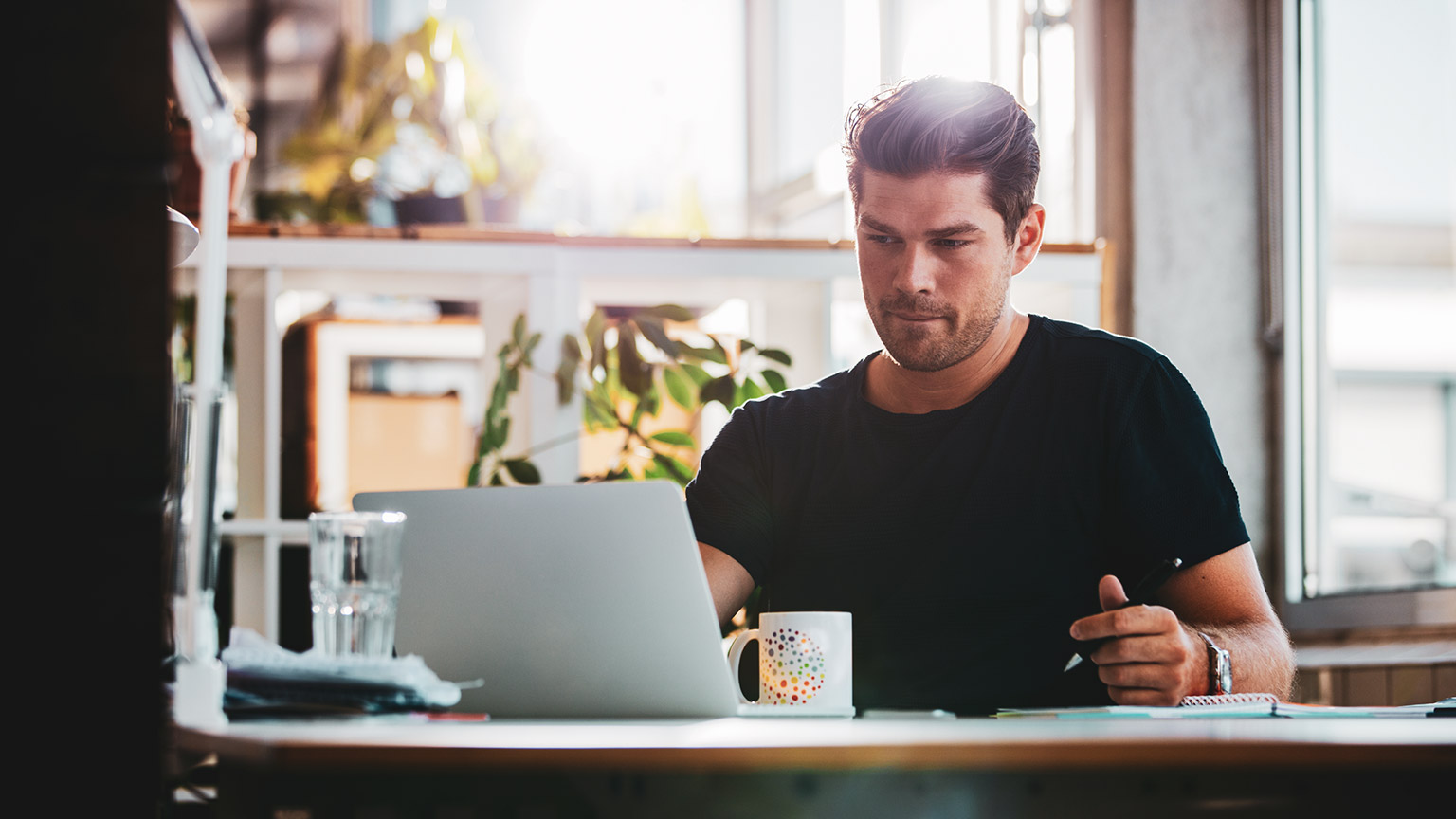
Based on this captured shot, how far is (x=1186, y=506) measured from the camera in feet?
4.93

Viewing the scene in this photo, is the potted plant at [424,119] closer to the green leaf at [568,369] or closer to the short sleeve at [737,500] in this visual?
the green leaf at [568,369]

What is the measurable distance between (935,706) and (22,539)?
1093 mm

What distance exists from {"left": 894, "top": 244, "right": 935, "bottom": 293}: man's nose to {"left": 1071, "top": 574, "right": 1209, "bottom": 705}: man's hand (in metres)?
0.57

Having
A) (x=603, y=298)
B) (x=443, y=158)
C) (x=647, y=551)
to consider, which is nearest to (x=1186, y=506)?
(x=647, y=551)

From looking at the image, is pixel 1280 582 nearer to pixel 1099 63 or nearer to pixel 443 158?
pixel 1099 63

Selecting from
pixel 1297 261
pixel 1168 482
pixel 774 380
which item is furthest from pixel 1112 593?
pixel 1297 261

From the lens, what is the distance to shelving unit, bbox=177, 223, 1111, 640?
2.31m

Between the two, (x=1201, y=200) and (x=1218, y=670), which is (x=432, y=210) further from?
(x=1218, y=670)

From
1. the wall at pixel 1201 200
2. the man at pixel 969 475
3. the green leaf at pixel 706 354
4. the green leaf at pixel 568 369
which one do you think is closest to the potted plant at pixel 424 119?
the green leaf at pixel 568 369

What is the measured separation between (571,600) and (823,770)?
0.36 metres

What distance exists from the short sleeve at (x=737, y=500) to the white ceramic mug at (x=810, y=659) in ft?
1.67

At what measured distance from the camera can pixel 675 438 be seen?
2.29 meters

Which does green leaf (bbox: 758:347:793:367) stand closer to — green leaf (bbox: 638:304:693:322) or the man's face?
green leaf (bbox: 638:304:693:322)

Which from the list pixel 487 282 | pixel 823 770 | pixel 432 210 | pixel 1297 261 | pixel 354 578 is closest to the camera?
pixel 823 770
